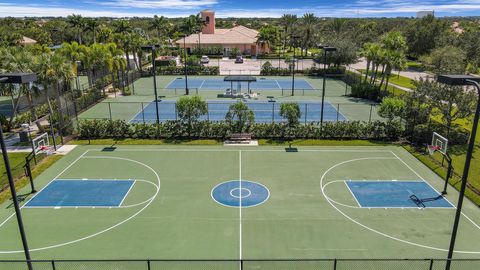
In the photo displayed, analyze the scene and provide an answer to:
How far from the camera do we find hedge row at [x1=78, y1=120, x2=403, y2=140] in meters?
26.9

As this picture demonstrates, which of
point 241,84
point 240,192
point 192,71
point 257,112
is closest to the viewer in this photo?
point 240,192

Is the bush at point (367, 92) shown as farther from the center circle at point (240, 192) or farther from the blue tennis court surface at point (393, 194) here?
the center circle at point (240, 192)

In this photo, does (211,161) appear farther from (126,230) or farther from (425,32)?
(425,32)

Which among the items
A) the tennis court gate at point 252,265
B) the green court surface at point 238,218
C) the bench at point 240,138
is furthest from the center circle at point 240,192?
the bench at point 240,138

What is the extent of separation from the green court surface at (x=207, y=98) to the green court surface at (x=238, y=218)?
952 centimetres

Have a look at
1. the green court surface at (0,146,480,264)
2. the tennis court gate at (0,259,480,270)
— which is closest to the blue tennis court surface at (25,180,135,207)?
the green court surface at (0,146,480,264)

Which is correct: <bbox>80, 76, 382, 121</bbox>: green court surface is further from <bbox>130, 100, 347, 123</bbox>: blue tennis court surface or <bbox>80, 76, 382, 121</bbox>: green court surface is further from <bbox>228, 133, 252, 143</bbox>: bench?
<bbox>228, 133, 252, 143</bbox>: bench

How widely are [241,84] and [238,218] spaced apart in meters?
34.8

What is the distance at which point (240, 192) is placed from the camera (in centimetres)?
1877

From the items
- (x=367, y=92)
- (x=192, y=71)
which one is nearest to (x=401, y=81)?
(x=367, y=92)

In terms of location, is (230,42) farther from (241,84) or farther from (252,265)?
(252,265)

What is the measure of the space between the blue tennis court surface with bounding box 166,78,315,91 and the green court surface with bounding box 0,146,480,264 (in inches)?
1000

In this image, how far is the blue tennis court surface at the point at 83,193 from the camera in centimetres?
1761

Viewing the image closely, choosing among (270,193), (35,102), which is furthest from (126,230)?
(35,102)
